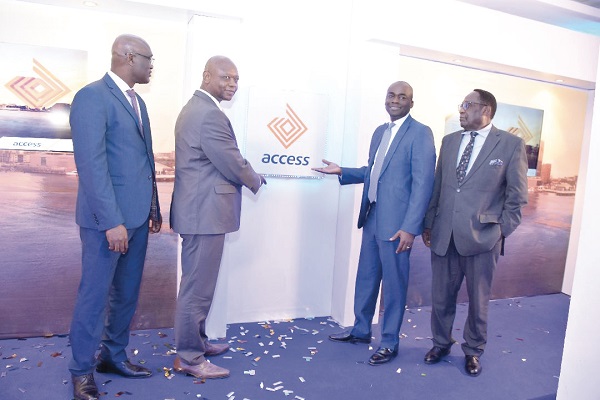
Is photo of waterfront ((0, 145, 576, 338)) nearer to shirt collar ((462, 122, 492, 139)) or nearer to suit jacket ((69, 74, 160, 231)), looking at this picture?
suit jacket ((69, 74, 160, 231))

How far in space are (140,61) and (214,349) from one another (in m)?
2.04

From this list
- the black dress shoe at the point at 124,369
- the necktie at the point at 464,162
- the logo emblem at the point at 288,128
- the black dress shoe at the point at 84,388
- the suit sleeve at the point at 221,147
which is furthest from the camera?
the logo emblem at the point at 288,128

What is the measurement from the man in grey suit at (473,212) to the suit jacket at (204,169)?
148cm

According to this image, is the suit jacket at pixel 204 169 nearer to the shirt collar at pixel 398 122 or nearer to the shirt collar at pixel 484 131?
the shirt collar at pixel 398 122

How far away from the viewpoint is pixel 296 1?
4.14m

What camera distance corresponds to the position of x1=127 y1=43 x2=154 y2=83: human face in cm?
286

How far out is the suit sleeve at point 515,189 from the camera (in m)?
3.41

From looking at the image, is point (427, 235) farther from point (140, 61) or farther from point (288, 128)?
point (140, 61)

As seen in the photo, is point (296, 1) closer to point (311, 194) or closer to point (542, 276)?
point (311, 194)

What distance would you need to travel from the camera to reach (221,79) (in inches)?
124

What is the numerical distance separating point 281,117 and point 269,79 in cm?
33

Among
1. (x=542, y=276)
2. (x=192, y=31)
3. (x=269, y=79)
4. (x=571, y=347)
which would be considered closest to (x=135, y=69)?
(x=192, y=31)

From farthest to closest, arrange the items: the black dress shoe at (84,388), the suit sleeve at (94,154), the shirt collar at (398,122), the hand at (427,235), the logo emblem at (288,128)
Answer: the logo emblem at (288,128), the hand at (427,235), the shirt collar at (398,122), the black dress shoe at (84,388), the suit sleeve at (94,154)

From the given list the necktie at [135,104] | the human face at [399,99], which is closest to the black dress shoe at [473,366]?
the human face at [399,99]
